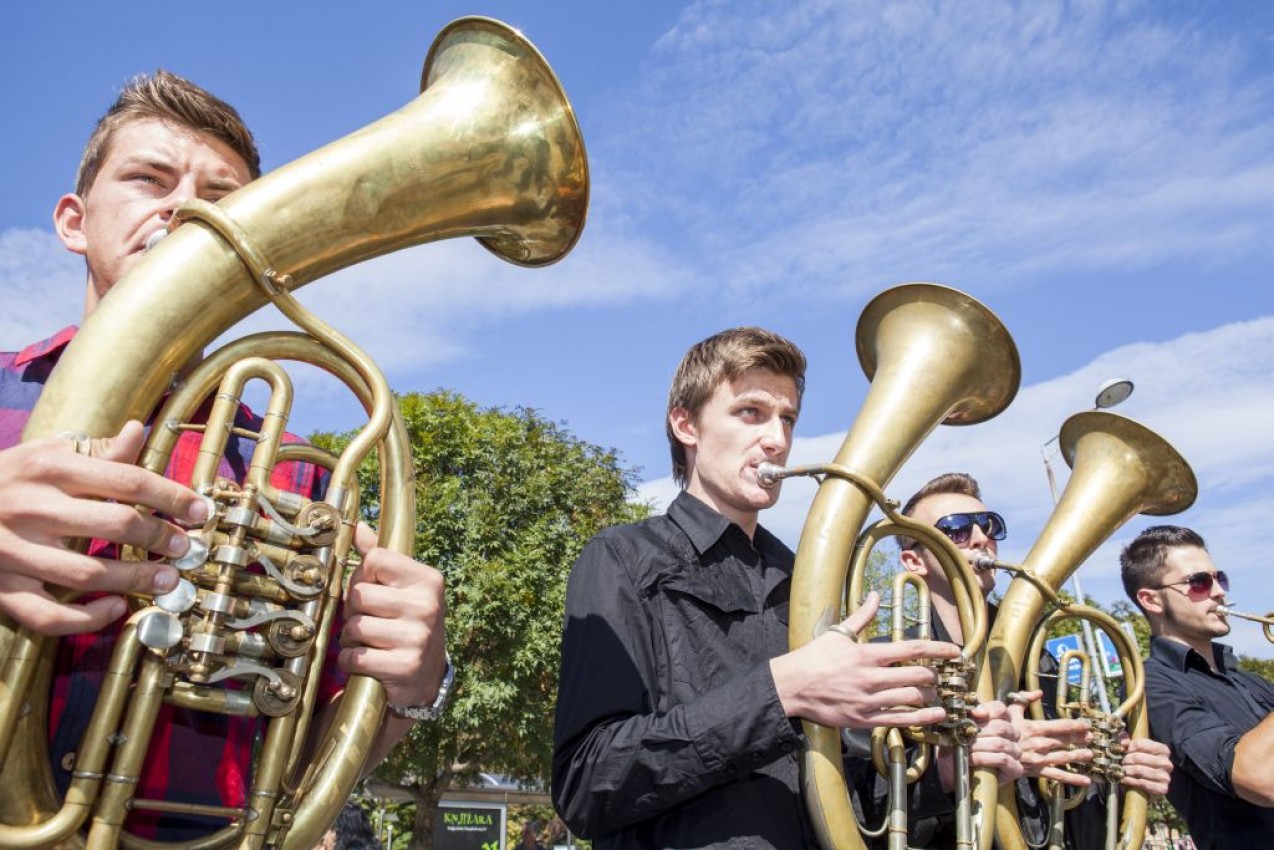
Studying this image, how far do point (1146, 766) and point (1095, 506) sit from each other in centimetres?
114

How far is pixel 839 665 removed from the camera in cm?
237

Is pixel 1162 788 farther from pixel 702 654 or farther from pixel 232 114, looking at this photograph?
pixel 232 114

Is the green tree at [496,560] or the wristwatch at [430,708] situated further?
the green tree at [496,560]

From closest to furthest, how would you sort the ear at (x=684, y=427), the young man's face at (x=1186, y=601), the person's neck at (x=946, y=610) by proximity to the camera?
the ear at (x=684, y=427)
the person's neck at (x=946, y=610)
the young man's face at (x=1186, y=601)

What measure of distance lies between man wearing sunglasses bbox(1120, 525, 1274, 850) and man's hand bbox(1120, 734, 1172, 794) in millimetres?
414

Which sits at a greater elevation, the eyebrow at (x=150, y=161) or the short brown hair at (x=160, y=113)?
the short brown hair at (x=160, y=113)

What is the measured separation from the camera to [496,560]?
1670cm

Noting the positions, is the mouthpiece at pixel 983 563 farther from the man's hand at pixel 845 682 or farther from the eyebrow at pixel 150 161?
the eyebrow at pixel 150 161

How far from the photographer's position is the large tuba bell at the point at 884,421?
258 centimetres

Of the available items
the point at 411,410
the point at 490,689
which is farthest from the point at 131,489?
the point at 411,410

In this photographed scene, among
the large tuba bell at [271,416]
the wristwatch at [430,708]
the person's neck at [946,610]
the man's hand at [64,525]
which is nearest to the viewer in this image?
the man's hand at [64,525]

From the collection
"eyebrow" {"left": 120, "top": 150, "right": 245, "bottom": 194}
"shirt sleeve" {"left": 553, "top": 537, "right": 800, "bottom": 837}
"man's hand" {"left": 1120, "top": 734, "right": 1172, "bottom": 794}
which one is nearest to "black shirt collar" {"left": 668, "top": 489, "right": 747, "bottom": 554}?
"shirt sleeve" {"left": 553, "top": 537, "right": 800, "bottom": 837}

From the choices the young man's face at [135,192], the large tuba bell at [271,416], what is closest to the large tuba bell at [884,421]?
the large tuba bell at [271,416]

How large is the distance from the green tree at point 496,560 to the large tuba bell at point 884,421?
455 inches
